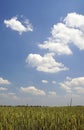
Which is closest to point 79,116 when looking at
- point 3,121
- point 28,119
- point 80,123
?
point 80,123

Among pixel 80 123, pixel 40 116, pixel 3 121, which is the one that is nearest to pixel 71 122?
pixel 80 123

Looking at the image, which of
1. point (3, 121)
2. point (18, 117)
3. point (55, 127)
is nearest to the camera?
point (55, 127)

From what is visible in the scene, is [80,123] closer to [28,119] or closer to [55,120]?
[55,120]

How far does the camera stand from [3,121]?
1447 cm

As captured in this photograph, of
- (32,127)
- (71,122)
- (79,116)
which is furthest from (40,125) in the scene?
(79,116)

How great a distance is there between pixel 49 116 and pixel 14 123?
7.41 ft

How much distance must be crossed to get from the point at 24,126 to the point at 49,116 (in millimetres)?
2114

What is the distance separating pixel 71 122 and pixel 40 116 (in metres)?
1.70

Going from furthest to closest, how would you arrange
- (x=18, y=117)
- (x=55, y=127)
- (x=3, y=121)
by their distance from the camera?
(x=18, y=117)
(x=3, y=121)
(x=55, y=127)

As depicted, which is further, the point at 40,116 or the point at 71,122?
the point at 40,116

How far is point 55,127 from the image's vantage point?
530 inches

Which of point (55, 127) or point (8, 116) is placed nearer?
point (55, 127)

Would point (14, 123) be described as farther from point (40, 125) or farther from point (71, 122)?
point (71, 122)

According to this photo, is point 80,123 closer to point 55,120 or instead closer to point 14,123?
point 55,120
